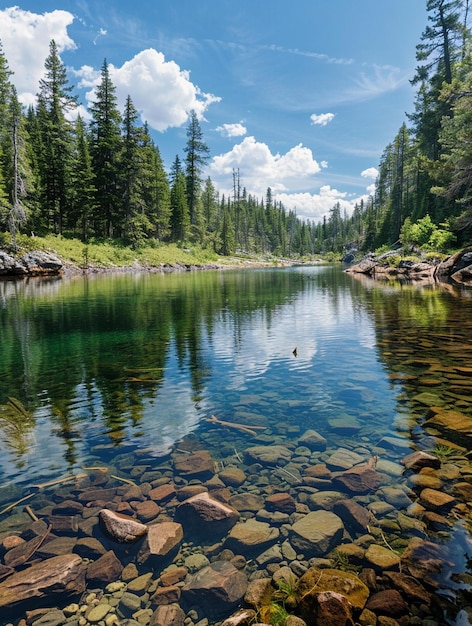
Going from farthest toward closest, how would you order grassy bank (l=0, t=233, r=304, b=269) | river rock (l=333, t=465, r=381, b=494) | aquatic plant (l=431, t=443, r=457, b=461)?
grassy bank (l=0, t=233, r=304, b=269) → aquatic plant (l=431, t=443, r=457, b=461) → river rock (l=333, t=465, r=381, b=494)

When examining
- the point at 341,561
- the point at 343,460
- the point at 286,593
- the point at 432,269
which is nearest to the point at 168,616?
the point at 286,593

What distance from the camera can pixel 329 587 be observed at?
303 centimetres

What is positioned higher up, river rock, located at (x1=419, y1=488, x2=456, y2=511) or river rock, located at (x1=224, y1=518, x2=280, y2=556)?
river rock, located at (x1=419, y1=488, x2=456, y2=511)

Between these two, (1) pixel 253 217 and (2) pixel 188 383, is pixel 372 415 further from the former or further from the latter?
(1) pixel 253 217

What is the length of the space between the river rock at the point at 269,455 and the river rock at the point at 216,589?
1.91 meters

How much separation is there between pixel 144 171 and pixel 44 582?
56.7m

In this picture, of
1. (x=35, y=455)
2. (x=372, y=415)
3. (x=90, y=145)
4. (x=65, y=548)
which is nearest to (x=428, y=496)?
(x=372, y=415)

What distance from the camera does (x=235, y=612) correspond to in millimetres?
2949

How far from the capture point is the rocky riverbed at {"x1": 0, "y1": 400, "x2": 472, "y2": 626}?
2.97 meters

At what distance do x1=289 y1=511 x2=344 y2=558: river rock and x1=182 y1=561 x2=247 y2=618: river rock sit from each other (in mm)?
684

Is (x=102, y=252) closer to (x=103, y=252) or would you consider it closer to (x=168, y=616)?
(x=103, y=252)

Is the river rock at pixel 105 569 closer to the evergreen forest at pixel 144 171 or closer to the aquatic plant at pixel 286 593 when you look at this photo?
the aquatic plant at pixel 286 593

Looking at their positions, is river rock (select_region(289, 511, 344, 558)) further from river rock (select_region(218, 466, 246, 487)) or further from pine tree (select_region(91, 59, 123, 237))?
pine tree (select_region(91, 59, 123, 237))

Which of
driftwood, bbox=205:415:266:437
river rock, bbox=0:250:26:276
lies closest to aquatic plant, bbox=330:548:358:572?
driftwood, bbox=205:415:266:437
